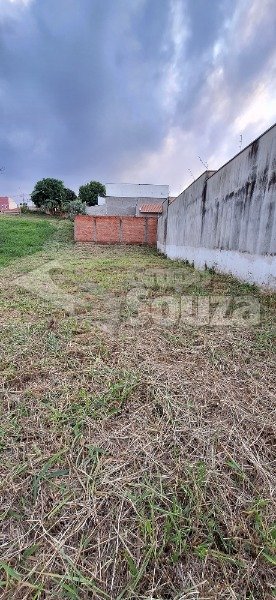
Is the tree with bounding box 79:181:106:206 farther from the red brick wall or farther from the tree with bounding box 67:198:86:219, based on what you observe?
the red brick wall

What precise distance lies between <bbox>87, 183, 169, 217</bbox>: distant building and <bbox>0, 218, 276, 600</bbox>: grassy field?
24.2 metres

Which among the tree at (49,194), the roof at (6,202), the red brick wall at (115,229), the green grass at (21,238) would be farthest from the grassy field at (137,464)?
the roof at (6,202)

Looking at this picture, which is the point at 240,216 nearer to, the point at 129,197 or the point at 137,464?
the point at 137,464

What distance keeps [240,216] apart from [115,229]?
11.0 m

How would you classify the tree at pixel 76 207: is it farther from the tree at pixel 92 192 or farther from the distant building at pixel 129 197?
the tree at pixel 92 192

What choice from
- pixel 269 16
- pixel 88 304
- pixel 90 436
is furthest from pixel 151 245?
pixel 90 436

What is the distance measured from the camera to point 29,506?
3.39ft

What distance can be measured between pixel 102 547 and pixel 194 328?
190 centimetres

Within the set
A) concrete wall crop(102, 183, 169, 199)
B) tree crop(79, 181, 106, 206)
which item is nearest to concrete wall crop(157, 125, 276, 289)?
concrete wall crop(102, 183, 169, 199)

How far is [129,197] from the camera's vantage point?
25.7 metres

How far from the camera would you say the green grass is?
8.90m

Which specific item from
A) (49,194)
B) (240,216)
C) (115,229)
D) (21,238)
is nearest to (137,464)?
(240,216)

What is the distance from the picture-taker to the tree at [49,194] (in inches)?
1041

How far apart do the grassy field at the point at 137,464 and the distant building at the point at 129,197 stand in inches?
952
